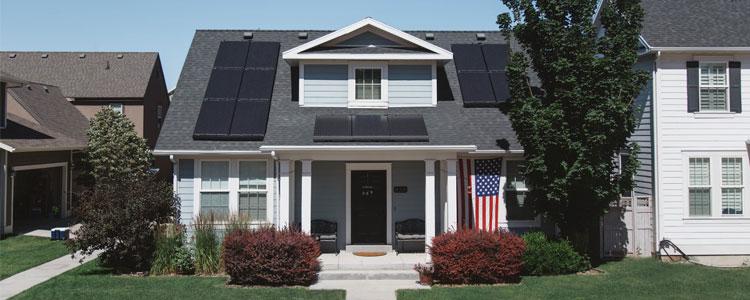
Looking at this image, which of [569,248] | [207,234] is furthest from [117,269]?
[569,248]

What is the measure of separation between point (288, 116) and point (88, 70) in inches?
946

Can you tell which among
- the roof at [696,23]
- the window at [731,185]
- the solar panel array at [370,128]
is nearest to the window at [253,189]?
the solar panel array at [370,128]

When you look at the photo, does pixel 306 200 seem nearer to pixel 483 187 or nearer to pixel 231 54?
pixel 483 187

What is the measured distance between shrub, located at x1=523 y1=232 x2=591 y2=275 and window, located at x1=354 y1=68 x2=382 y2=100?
6.00 m

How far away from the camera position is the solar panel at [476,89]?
17.6 meters

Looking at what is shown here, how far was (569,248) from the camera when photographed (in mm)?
14281

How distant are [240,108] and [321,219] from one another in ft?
12.5

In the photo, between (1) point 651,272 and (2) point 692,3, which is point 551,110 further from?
(2) point 692,3

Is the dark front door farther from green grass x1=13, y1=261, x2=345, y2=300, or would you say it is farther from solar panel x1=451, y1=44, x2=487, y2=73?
solar panel x1=451, y1=44, x2=487, y2=73

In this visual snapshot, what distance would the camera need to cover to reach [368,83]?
17344 millimetres

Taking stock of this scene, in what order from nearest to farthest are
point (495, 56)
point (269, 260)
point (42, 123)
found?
point (269, 260)
point (495, 56)
point (42, 123)

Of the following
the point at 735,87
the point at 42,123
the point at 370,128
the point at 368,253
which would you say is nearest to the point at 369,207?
the point at 368,253

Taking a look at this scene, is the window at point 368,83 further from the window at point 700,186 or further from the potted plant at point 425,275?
the window at point 700,186

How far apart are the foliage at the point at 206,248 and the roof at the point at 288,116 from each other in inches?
88.2
